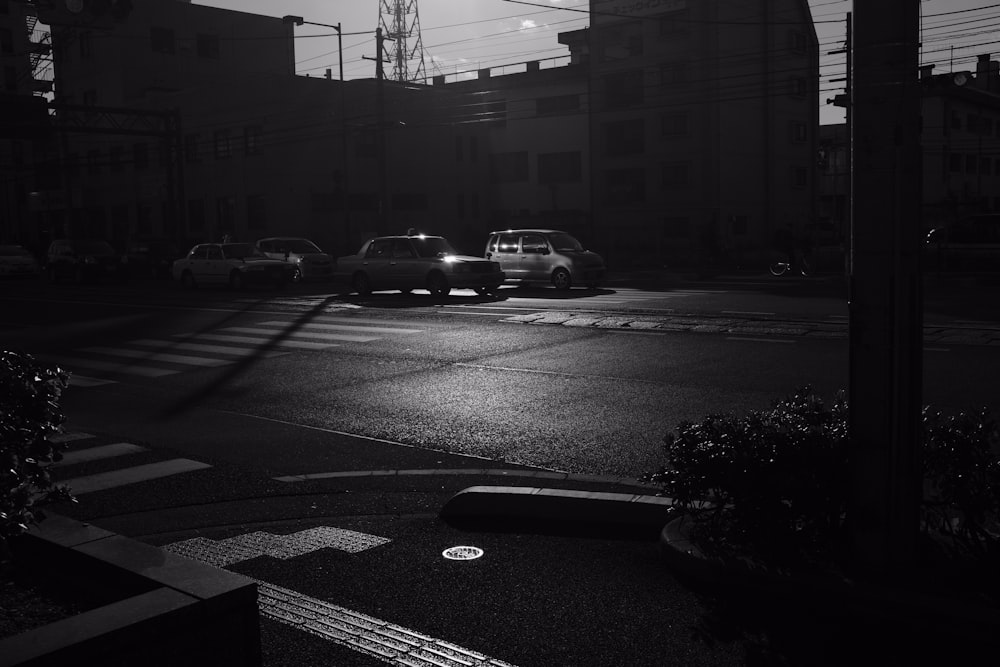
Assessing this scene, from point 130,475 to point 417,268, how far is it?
61.2 feet

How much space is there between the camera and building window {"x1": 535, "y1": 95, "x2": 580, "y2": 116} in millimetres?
59031

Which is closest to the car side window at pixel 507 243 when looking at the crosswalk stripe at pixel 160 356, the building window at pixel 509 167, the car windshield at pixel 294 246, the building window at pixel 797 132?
the car windshield at pixel 294 246

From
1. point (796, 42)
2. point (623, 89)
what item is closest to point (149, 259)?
point (623, 89)

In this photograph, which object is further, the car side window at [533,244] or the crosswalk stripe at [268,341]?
the car side window at [533,244]

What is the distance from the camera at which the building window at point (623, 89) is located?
52800 mm

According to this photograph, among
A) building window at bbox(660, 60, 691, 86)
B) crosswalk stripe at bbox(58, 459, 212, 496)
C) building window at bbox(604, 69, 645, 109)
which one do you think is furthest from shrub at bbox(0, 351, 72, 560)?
building window at bbox(604, 69, 645, 109)

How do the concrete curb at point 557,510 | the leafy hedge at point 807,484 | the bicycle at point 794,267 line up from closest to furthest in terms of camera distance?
the leafy hedge at point 807,484, the concrete curb at point 557,510, the bicycle at point 794,267

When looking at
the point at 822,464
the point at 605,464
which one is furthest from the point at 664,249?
the point at 822,464

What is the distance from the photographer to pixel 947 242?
3103 cm

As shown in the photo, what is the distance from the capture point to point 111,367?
14.0 meters

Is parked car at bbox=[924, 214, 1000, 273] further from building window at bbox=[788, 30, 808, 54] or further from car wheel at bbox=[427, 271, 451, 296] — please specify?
building window at bbox=[788, 30, 808, 54]

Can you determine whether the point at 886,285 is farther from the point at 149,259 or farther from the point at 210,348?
the point at 149,259

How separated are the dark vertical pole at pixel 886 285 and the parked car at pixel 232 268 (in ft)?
94.6

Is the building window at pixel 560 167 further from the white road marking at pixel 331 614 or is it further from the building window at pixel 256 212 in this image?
the white road marking at pixel 331 614
